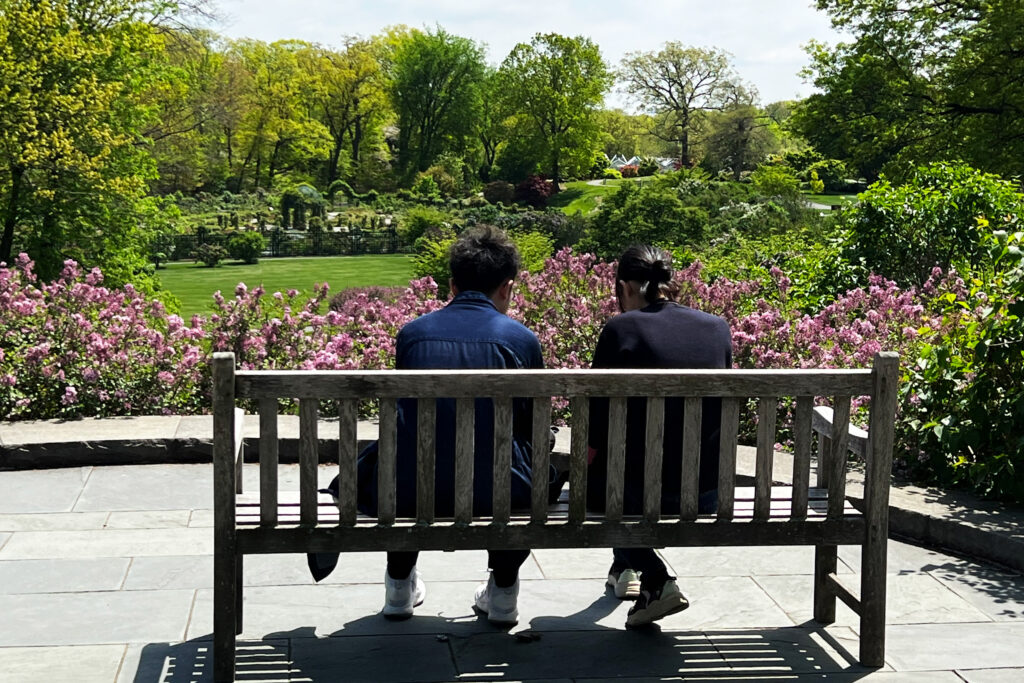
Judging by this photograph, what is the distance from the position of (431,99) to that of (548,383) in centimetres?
7376

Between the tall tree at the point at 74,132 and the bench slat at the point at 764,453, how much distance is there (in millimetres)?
17425

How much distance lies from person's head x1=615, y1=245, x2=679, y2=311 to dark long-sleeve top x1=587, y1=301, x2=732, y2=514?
2.4 inches

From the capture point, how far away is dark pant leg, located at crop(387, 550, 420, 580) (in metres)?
3.89

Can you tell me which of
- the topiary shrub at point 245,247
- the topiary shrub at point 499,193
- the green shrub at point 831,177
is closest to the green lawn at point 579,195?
the topiary shrub at point 499,193

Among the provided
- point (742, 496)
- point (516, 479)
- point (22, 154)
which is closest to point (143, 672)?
point (516, 479)

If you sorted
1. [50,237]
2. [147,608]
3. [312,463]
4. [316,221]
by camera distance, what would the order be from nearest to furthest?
[312,463]
[147,608]
[50,237]
[316,221]

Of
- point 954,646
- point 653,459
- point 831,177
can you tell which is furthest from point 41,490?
point 831,177

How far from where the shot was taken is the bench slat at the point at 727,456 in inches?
135

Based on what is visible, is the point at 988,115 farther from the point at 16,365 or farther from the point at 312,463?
the point at 312,463

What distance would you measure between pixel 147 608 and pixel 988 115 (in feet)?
79.8

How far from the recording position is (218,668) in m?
3.35

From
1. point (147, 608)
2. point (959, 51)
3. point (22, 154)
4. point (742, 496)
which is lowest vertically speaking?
point (147, 608)

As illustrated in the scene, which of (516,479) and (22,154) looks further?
(22,154)

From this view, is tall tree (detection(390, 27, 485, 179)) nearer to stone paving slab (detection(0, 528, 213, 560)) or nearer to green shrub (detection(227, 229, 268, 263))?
green shrub (detection(227, 229, 268, 263))
